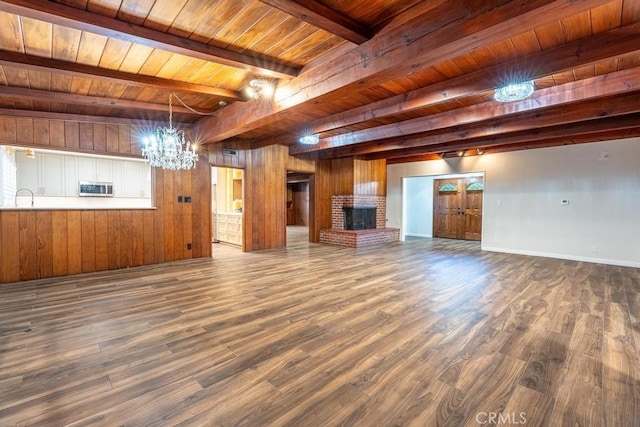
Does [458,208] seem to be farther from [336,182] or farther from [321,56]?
[321,56]

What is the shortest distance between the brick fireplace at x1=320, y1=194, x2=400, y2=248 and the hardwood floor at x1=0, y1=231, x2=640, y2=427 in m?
3.38

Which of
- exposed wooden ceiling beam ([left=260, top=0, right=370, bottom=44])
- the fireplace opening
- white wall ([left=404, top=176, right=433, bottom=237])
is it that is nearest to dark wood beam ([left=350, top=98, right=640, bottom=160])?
the fireplace opening

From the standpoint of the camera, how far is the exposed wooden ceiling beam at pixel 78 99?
356 cm

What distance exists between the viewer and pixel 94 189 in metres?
7.02

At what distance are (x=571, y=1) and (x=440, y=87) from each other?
5.65 ft

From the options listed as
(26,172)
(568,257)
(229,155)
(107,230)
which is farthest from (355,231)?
(26,172)

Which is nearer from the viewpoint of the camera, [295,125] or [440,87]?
[440,87]

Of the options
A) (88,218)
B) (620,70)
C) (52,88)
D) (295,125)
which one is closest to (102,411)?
(52,88)

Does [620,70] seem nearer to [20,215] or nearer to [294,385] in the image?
[294,385]

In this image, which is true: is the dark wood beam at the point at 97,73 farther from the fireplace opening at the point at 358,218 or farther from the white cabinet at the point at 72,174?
the fireplace opening at the point at 358,218

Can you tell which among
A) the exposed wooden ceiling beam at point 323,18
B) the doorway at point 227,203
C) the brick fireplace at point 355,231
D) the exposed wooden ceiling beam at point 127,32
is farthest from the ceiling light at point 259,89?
the brick fireplace at point 355,231

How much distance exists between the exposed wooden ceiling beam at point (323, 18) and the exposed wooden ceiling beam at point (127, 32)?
3.08 ft

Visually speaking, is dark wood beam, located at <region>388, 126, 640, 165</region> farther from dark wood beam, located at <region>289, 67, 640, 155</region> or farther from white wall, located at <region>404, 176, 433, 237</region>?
white wall, located at <region>404, 176, 433, 237</region>

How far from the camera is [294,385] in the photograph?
6.14ft
